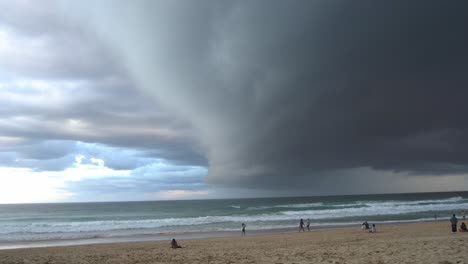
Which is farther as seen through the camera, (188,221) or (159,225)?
(188,221)

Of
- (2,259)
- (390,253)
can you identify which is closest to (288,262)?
(390,253)

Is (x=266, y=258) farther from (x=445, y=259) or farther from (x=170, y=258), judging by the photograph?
(x=445, y=259)

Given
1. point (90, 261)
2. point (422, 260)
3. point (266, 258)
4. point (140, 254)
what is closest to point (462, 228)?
point (422, 260)

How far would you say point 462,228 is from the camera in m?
25.0

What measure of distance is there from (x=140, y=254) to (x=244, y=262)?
7398 mm

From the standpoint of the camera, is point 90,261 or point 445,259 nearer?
point 445,259

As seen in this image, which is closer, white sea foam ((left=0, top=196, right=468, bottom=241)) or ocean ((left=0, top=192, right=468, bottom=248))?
ocean ((left=0, top=192, right=468, bottom=248))

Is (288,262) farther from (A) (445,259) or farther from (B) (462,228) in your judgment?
(B) (462,228)

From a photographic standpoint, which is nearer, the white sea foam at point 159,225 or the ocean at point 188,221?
the ocean at point 188,221

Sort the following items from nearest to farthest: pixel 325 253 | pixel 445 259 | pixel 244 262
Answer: pixel 445 259 < pixel 244 262 < pixel 325 253

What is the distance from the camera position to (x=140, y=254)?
19016 mm

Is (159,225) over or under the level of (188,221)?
over

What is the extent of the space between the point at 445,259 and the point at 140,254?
1424 centimetres

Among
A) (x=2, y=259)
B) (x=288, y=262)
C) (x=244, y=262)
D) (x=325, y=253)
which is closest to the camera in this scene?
(x=288, y=262)
